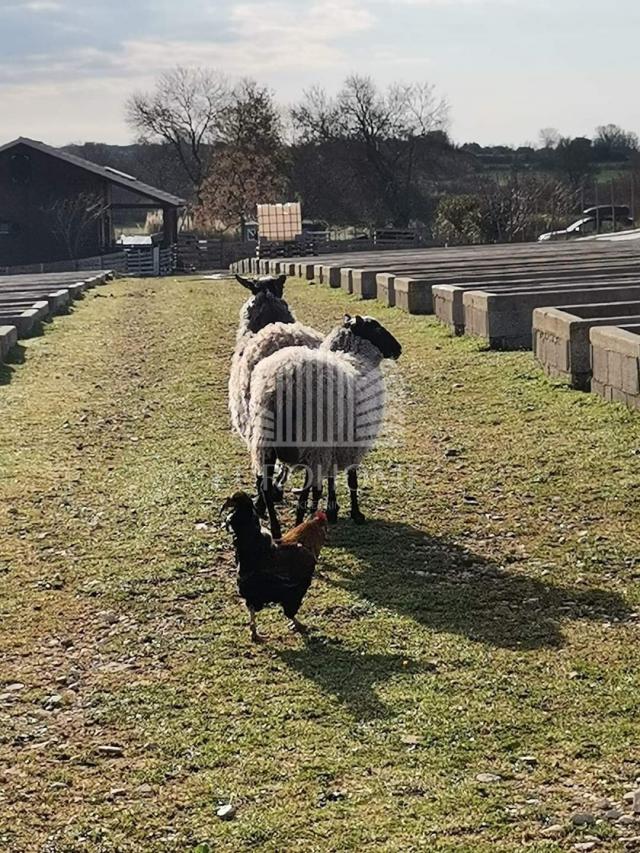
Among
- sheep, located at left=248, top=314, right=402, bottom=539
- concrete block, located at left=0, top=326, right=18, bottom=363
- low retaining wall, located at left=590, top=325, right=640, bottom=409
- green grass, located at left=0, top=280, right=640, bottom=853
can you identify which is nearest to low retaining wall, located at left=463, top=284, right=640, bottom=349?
low retaining wall, located at left=590, top=325, right=640, bottom=409

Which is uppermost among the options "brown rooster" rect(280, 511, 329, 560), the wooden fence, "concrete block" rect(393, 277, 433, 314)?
the wooden fence

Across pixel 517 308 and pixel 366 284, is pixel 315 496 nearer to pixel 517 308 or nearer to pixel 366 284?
pixel 517 308

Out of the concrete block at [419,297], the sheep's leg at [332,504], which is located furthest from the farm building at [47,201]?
the sheep's leg at [332,504]

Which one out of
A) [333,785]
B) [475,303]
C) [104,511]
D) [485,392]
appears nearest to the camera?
[333,785]

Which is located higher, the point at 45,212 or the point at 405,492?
the point at 45,212

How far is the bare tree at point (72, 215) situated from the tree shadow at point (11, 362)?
36.2 metres

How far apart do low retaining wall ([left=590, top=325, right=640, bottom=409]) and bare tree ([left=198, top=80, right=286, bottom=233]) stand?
54.1 metres

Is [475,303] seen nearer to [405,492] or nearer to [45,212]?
[405,492]

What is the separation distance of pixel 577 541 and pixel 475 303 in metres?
8.84

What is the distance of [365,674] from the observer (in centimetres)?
556

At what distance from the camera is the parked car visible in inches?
2125

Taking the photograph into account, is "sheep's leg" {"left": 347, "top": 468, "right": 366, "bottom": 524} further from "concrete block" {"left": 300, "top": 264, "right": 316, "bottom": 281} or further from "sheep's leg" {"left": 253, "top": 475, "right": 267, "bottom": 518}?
"concrete block" {"left": 300, "top": 264, "right": 316, "bottom": 281}

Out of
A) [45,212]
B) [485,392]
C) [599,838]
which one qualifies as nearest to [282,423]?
[599,838]

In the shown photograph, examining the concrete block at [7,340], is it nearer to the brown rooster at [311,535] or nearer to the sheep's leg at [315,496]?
the sheep's leg at [315,496]
